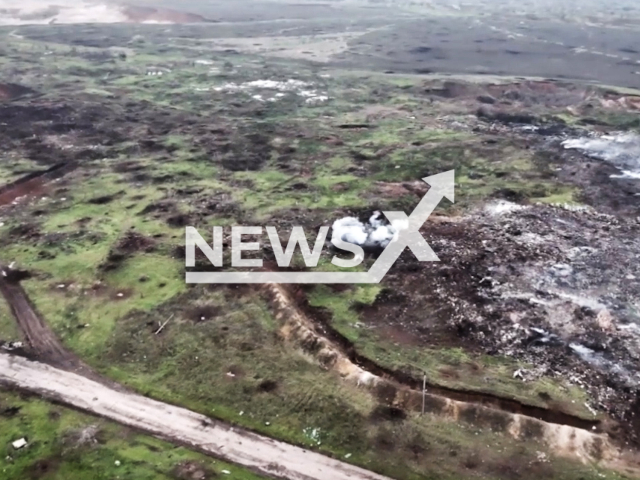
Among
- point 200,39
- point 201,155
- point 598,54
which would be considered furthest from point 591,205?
point 200,39

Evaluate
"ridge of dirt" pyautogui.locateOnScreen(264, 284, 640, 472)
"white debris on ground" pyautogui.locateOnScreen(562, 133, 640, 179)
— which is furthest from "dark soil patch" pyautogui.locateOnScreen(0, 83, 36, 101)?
"white debris on ground" pyautogui.locateOnScreen(562, 133, 640, 179)

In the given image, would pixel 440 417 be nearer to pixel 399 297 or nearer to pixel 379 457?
pixel 379 457

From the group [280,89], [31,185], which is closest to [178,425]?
[31,185]

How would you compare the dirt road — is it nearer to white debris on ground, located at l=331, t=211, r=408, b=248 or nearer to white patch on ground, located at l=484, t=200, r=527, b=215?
white debris on ground, located at l=331, t=211, r=408, b=248

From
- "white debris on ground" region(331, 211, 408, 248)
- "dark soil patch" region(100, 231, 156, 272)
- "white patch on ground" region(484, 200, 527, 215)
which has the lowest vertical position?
"dark soil patch" region(100, 231, 156, 272)

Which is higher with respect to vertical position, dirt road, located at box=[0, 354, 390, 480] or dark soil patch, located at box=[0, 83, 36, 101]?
dark soil patch, located at box=[0, 83, 36, 101]

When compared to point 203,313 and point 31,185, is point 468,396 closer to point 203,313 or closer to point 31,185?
point 203,313

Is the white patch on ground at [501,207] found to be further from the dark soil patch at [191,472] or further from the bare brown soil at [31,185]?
the bare brown soil at [31,185]

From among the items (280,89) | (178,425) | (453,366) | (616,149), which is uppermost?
(280,89)
